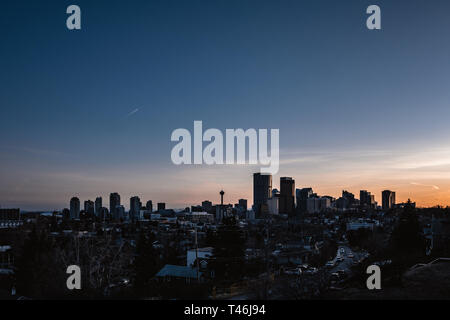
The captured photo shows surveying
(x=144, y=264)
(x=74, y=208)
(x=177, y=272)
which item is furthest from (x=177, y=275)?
(x=74, y=208)

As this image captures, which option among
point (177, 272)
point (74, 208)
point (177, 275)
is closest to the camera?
point (177, 275)

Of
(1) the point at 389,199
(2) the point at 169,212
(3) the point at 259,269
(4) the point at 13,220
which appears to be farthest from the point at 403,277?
(1) the point at 389,199

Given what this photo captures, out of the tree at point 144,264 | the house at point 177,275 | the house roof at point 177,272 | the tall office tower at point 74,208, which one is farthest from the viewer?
the tall office tower at point 74,208

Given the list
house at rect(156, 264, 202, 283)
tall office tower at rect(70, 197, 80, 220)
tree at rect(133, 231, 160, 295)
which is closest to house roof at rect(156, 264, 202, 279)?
house at rect(156, 264, 202, 283)

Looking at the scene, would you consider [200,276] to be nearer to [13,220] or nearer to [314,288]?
[314,288]

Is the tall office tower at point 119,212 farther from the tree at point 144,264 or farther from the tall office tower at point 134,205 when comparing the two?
the tree at point 144,264

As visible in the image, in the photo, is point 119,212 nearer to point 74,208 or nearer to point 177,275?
point 74,208

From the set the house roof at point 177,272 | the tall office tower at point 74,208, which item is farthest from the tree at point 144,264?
the tall office tower at point 74,208

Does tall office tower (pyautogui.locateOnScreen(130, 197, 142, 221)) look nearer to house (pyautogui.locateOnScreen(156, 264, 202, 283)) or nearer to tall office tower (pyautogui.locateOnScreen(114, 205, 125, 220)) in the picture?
tall office tower (pyautogui.locateOnScreen(114, 205, 125, 220))

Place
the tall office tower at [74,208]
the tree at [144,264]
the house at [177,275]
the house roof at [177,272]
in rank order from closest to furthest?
A: the house at [177,275]
the house roof at [177,272]
the tree at [144,264]
the tall office tower at [74,208]

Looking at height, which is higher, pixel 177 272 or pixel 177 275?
pixel 177 272

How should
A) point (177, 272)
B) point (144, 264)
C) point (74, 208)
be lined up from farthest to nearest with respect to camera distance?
point (74, 208) < point (144, 264) < point (177, 272)
